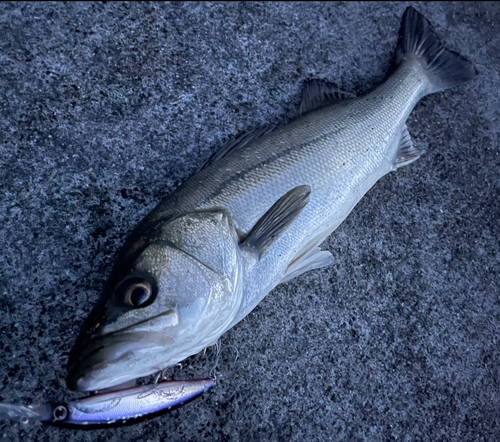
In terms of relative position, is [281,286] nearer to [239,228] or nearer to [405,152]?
[239,228]

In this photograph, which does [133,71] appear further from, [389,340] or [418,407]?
[418,407]

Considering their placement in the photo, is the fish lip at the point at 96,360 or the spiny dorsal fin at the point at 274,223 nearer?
the fish lip at the point at 96,360

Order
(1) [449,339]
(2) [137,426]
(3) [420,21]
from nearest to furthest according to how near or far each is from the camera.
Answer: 1. (2) [137,426]
2. (1) [449,339]
3. (3) [420,21]

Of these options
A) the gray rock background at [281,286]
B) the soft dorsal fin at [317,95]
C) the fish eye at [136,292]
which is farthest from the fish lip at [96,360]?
the soft dorsal fin at [317,95]

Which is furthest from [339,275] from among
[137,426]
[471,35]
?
[471,35]

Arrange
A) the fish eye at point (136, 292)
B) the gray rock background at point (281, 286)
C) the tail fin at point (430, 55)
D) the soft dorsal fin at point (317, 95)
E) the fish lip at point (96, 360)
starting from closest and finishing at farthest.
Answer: the fish lip at point (96, 360), the fish eye at point (136, 292), the gray rock background at point (281, 286), the soft dorsal fin at point (317, 95), the tail fin at point (430, 55)

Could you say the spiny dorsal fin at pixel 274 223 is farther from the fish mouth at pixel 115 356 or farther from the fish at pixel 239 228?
the fish mouth at pixel 115 356
